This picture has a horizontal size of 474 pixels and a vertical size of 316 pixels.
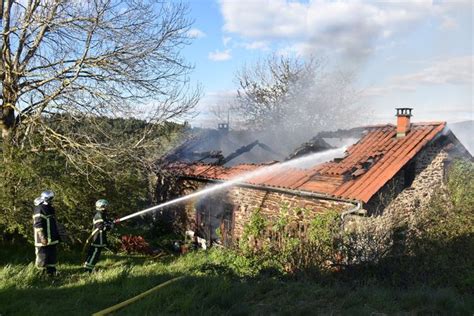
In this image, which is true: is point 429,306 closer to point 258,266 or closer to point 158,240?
point 258,266

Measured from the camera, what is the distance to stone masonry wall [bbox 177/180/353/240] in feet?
32.2

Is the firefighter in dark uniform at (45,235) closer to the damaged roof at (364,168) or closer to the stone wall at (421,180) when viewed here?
the damaged roof at (364,168)

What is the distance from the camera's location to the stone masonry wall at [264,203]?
32.2 feet

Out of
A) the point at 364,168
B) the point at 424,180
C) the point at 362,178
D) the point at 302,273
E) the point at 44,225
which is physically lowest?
the point at 302,273

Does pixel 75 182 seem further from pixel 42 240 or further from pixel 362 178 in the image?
pixel 362 178

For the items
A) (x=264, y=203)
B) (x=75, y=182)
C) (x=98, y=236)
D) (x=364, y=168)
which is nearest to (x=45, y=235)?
(x=98, y=236)

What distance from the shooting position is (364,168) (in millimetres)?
10133

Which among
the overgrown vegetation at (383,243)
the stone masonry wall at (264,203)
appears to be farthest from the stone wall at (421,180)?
the stone masonry wall at (264,203)

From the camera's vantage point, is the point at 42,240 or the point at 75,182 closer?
the point at 42,240

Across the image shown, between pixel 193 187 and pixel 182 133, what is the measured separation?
8.83ft

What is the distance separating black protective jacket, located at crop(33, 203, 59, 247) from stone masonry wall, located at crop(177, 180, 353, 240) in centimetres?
572

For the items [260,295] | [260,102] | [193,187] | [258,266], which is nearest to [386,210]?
[258,266]

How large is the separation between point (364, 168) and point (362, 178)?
0.52 m

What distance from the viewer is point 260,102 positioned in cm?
3456
